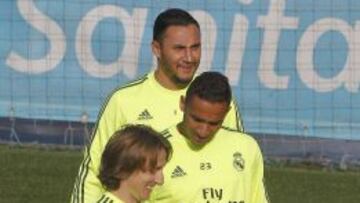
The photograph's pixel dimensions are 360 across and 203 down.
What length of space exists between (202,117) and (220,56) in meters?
8.48

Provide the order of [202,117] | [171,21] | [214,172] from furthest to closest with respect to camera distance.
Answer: [171,21] → [214,172] → [202,117]

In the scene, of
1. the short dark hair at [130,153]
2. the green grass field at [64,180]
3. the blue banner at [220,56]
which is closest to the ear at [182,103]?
the short dark hair at [130,153]

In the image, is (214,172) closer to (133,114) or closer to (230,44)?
(133,114)

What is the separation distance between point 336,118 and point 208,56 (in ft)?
5.30

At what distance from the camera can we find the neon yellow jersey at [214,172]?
541 cm

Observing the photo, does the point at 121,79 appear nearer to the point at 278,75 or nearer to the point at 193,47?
the point at 278,75

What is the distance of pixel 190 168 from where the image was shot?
5492 mm

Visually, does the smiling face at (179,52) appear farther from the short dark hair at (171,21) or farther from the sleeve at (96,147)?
the sleeve at (96,147)

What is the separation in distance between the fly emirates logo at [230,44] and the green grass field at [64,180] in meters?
1.08

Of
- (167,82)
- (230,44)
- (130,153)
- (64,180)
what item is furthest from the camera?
(230,44)

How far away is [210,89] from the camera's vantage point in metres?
5.25

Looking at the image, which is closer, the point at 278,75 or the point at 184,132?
the point at 184,132

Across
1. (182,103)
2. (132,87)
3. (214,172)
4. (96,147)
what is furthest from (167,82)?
(214,172)

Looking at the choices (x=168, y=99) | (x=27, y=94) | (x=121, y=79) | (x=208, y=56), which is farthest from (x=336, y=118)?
(x=168, y=99)
